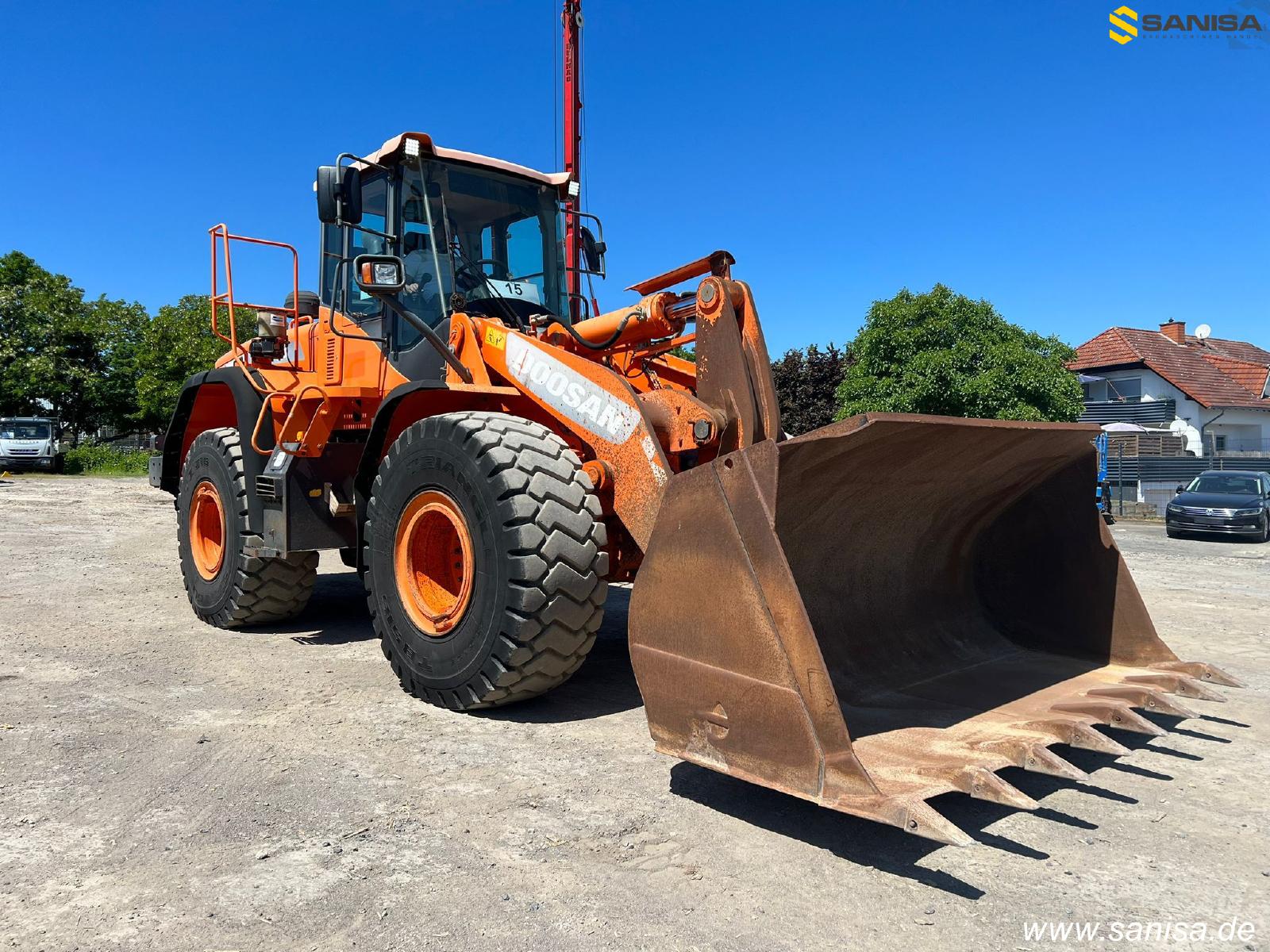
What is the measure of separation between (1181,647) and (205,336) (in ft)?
123

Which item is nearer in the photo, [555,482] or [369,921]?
[369,921]

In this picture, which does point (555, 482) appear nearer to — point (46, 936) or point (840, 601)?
point (840, 601)

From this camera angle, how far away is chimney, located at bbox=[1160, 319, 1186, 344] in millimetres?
37875

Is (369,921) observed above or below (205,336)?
below

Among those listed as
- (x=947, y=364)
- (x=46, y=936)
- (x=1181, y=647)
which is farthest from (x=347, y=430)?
(x=947, y=364)

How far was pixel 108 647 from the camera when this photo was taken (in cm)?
588

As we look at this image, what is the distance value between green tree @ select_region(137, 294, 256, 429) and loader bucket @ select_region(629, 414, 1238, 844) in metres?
34.8

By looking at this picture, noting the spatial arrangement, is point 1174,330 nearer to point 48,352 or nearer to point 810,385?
point 810,385

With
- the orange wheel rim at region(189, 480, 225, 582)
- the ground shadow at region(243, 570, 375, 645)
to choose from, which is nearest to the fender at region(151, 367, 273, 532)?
the orange wheel rim at region(189, 480, 225, 582)

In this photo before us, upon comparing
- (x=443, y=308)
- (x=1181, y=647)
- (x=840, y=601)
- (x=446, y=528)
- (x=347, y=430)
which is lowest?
(x=1181, y=647)

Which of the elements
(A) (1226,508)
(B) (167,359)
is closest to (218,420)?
(A) (1226,508)

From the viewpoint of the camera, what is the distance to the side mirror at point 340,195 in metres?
4.81

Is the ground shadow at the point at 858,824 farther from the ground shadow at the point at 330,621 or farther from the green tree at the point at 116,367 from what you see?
the green tree at the point at 116,367

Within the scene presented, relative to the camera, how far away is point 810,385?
27.8m
